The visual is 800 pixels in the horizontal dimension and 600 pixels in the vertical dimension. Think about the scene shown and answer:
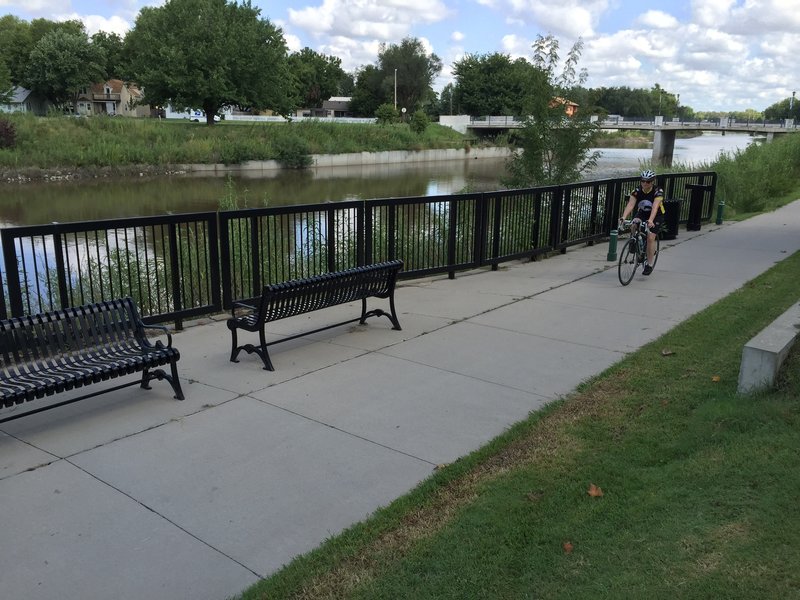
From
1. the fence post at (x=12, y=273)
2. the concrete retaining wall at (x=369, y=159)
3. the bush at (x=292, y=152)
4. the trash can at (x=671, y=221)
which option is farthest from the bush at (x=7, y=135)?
the fence post at (x=12, y=273)

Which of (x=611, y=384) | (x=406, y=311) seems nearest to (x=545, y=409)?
(x=611, y=384)

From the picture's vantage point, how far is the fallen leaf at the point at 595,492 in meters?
3.80

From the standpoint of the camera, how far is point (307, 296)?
21.3ft

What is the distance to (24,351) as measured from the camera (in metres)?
4.82

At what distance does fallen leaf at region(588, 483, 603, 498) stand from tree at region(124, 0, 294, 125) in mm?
62610

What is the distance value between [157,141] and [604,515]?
53.8m

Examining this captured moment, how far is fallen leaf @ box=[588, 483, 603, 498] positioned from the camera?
380cm

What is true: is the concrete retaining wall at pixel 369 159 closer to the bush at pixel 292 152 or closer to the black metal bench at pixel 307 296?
the bush at pixel 292 152

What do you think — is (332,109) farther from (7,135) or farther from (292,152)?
(7,135)

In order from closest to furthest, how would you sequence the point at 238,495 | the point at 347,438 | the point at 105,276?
the point at 238,495, the point at 347,438, the point at 105,276

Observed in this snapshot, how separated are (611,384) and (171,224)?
15.1 ft

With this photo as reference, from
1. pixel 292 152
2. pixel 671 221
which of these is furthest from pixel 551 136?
pixel 292 152

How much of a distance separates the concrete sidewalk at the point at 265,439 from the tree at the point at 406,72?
101559mm

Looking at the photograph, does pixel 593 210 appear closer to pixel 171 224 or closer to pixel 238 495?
pixel 171 224
